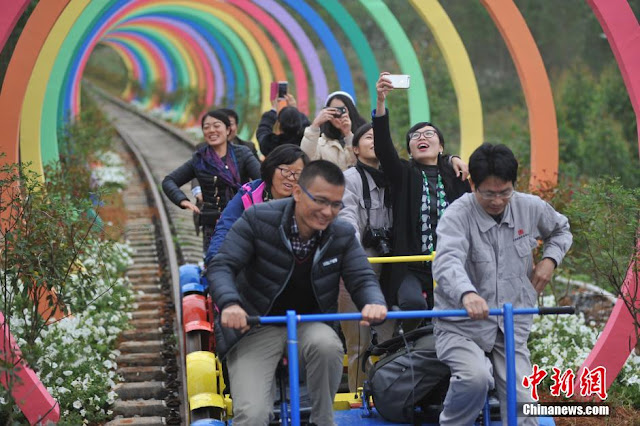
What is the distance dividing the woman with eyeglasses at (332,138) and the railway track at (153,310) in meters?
2.11

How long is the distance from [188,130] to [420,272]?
25263mm

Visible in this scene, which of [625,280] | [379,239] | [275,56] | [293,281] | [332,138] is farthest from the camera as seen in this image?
[275,56]

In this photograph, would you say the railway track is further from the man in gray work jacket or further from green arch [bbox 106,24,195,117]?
green arch [bbox 106,24,195,117]

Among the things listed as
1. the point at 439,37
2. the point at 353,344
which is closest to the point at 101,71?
the point at 439,37

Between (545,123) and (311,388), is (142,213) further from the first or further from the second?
(311,388)

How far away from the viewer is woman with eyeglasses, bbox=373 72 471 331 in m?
6.29

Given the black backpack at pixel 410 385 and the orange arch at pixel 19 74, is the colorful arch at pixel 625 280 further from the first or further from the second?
the orange arch at pixel 19 74

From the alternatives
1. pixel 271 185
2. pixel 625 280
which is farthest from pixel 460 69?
pixel 271 185

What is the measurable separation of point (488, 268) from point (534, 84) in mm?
6125

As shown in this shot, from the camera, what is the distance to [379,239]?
21.5 feet

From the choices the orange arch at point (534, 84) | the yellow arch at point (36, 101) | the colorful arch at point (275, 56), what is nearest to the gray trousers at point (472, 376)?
the colorful arch at point (275, 56)

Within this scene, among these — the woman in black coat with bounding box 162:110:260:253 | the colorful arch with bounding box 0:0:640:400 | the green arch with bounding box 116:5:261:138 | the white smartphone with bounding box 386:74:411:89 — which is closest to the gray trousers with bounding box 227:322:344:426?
the white smartphone with bounding box 386:74:411:89

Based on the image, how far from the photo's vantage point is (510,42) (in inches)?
418

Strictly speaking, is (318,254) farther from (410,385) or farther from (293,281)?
(410,385)
